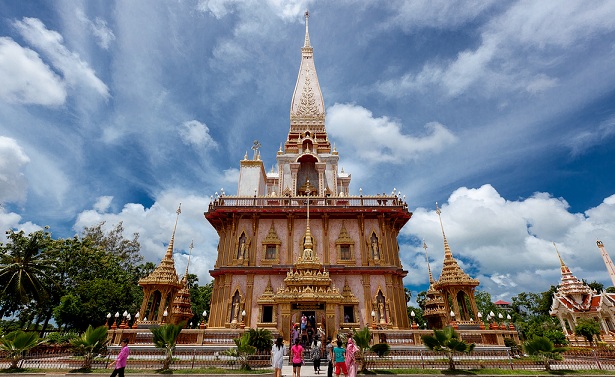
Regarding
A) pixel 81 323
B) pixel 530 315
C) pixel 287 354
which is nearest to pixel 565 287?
pixel 530 315

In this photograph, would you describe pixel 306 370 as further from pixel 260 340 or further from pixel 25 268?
pixel 25 268

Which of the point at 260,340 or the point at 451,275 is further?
the point at 451,275

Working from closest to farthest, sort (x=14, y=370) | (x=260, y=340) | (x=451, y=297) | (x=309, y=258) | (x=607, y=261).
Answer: (x=14, y=370) < (x=260, y=340) < (x=309, y=258) < (x=451, y=297) < (x=607, y=261)

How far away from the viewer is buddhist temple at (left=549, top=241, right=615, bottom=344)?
2923 centimetres

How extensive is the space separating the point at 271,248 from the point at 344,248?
17.9ft

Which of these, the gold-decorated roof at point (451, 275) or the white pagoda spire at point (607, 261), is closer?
the gold-decorated roof at point (451, 275)

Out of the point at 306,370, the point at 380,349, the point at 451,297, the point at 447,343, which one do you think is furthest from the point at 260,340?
the point at 451,297

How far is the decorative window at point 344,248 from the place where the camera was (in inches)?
960

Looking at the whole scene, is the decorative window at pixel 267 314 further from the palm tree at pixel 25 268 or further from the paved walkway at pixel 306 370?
the palm tree at pixel 25 268

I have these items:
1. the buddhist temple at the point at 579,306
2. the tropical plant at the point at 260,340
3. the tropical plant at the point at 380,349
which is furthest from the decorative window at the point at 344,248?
the buddhist temple at the point at 579,306

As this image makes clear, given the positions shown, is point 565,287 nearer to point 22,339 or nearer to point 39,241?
point 22,339

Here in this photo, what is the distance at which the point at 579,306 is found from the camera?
101 ft

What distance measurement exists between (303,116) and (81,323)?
98.1 feet

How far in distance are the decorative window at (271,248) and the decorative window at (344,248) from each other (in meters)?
4.39
